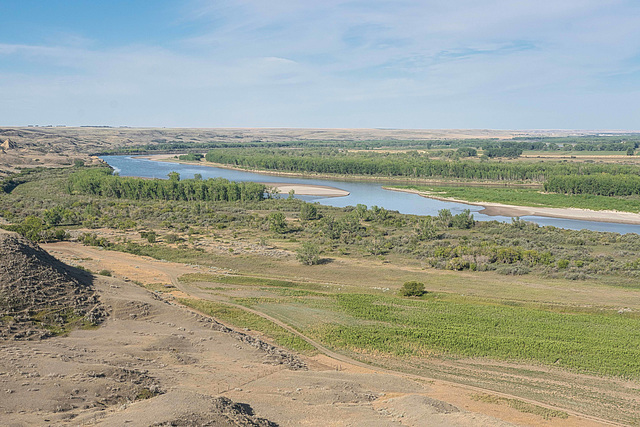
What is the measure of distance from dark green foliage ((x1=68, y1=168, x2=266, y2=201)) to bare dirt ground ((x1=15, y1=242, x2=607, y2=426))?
70.7m

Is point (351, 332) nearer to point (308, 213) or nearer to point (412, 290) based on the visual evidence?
point (412, 290)

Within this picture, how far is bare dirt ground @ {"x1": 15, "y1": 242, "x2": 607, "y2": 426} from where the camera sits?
1633cm

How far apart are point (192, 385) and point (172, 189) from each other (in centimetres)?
8419

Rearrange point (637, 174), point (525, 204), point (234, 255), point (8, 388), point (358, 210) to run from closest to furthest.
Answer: point (8, 388) → point (234, 255) → point (358, 210) → point (525, 204) → point (637, 174)

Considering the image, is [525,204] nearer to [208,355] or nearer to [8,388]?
[208,355]

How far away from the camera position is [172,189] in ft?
326

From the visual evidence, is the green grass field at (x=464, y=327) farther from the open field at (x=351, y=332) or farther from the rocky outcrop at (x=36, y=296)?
the rocky outcrop at (x=36, y=296)

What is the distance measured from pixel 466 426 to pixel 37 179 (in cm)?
13397

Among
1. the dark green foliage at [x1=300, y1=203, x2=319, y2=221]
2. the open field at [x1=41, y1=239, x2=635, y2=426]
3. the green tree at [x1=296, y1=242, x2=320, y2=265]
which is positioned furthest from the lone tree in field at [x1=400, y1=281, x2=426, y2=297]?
the dark green foliage at [x1=300, y1=203, x2=319, y2=221]

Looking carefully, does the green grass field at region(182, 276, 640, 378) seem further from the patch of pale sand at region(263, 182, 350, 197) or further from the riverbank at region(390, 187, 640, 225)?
the patch of pale sand at region(263, 182, 350, 197)

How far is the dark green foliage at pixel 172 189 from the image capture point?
96688 millimetres

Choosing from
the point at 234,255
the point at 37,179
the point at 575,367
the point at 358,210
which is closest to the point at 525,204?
the point at 358,210

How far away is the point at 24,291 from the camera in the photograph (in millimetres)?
24938

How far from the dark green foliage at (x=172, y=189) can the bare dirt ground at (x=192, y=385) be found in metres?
70.7
